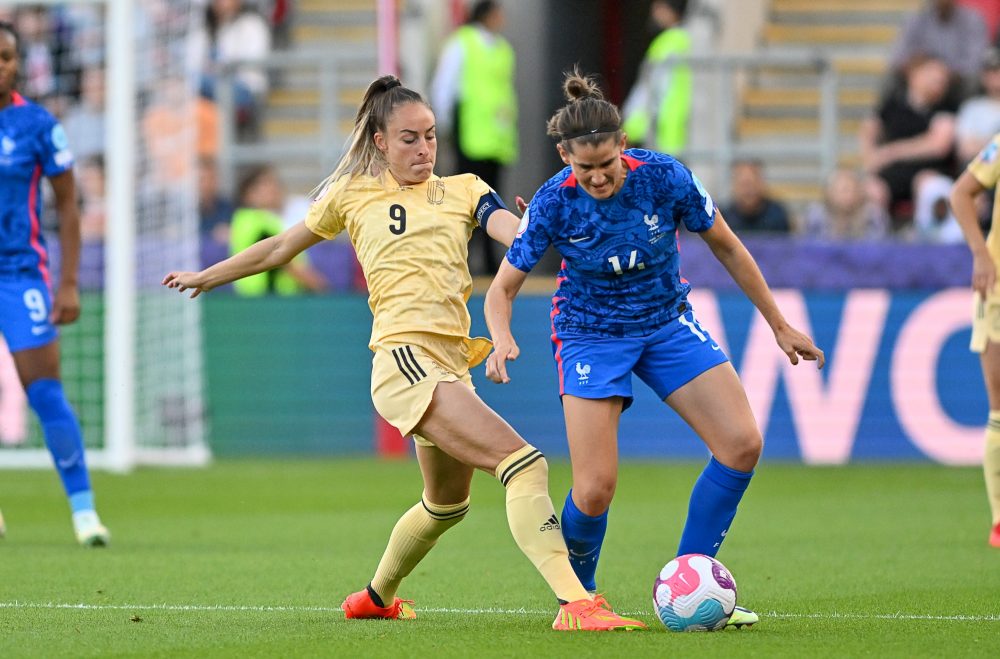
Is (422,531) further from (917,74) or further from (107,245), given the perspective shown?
(917,74)

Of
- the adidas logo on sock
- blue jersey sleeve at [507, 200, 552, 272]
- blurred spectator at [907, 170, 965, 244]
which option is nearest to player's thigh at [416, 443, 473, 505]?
the adidas logo on sock

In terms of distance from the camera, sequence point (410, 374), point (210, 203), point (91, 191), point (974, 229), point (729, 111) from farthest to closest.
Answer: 1. point (210, 203)
2. point (91, 191)
3. point (729, 111)
4. point (974, 229)
5. point (410, 374)

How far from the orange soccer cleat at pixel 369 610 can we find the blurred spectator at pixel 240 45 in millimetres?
12558

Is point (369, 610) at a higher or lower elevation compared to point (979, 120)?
lower

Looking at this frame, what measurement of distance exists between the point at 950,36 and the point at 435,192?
38.2ft

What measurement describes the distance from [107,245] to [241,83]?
4843 millimetres

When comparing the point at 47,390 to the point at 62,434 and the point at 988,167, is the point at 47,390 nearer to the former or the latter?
the point at 62,434

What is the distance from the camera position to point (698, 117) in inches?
661

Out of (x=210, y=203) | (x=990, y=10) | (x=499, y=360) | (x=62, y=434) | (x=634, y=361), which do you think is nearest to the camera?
(x=499, y=360)

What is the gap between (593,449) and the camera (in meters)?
6.48

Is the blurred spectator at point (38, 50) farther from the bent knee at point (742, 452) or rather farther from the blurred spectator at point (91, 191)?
the bent knee at point (742, 452)

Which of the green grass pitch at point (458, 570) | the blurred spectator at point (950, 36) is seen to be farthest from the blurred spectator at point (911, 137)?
the green grass pitch at point (458, 570)

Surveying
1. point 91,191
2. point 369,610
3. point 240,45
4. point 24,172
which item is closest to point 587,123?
point 369,610

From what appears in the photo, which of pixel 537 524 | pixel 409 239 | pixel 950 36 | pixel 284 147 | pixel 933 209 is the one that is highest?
pixel 409 239
